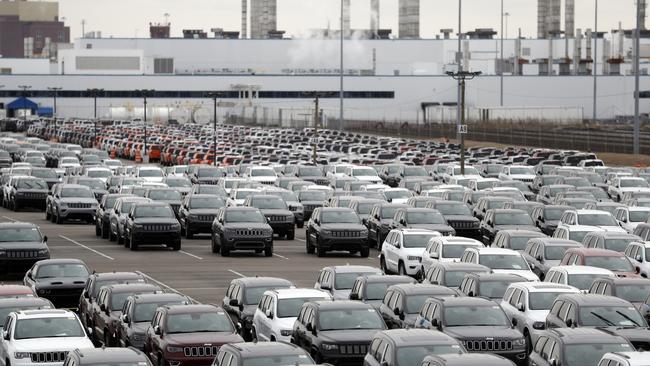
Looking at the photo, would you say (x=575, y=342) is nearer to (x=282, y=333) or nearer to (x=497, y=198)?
(x=282, y=333)

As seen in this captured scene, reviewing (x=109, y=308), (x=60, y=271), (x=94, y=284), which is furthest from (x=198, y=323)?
(x=60, y=271)

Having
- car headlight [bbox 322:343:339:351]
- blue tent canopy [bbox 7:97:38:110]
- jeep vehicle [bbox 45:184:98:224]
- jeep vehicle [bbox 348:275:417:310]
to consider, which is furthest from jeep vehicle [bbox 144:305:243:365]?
blue tent canopy [bbox 7:97:38:110]

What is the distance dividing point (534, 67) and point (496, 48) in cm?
558

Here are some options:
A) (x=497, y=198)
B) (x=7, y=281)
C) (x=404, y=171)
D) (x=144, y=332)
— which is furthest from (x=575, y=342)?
(x=404, y=171)

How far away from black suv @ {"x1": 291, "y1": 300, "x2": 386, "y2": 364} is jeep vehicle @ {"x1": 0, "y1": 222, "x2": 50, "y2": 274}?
613 inches

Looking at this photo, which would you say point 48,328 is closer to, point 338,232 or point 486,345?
point 486,345

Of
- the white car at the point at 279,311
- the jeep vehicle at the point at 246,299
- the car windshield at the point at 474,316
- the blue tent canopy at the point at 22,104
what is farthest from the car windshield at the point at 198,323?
the blue tent canopy at the point at 22,104

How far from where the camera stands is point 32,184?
211 feet

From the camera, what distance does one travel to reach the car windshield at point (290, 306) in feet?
81.9

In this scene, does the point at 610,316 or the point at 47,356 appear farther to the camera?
the point at 610,316

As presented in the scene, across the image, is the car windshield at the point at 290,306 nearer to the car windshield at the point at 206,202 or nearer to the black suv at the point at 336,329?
the black suv at the point at 336,329

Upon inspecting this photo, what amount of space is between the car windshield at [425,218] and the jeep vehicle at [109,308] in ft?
55.4

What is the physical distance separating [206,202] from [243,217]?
6.31m

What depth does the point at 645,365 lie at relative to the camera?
1716 centimetres
